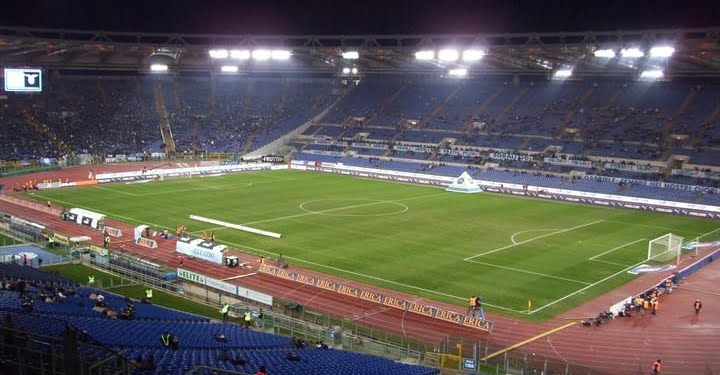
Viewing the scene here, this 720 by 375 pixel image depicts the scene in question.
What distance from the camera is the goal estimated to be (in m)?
35.5

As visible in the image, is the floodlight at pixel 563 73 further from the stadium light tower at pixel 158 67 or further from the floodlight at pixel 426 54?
the stadium light tower at pixel 158 67

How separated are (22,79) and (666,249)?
49002mm

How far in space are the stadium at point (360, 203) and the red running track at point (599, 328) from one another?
127 millimetres

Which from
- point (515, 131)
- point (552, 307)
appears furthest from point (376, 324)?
point (515, 131)

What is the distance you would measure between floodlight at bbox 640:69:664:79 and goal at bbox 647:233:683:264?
134 ft

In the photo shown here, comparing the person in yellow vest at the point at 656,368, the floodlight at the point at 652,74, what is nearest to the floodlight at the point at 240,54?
the floodlight at the point at 652,74

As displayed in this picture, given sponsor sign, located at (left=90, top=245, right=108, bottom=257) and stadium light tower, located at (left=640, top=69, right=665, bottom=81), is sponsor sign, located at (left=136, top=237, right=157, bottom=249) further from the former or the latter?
stadium light tower, located at (left=640, top=69, right=665, bottom=81)

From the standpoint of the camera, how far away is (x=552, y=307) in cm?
2764

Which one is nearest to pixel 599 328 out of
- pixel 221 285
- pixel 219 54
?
pixel 221 285

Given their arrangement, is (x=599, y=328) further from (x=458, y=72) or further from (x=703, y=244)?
(x=458, y=72)

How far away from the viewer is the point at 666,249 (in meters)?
36.0

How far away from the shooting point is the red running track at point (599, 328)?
22641 millimetres

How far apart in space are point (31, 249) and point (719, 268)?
35910 millimetres

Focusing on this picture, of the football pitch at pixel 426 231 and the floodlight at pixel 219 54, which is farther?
the floodlight at pixel 219 54
